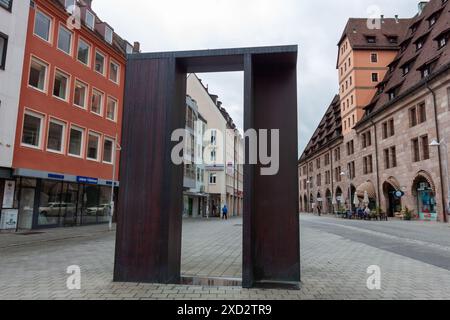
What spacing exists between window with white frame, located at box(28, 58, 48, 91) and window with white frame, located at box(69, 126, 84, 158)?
343cm

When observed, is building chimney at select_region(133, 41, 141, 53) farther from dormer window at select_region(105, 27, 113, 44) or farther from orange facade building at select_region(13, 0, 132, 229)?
orange facade building at select_region(13, 0, 132, 229)

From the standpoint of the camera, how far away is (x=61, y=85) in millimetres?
23094

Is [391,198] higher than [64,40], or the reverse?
[64,40]

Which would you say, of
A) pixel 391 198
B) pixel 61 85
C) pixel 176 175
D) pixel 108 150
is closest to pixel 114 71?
pixel 108 150

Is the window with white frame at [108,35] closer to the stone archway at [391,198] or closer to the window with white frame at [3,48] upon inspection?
the window with white frame at [3,48]

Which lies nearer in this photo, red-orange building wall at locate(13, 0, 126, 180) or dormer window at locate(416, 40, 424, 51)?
red-orange building wall at locate(13, 0, 126, 180)

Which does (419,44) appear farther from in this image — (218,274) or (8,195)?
(218,274)

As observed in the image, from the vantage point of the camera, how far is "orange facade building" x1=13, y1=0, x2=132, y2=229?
20156mm

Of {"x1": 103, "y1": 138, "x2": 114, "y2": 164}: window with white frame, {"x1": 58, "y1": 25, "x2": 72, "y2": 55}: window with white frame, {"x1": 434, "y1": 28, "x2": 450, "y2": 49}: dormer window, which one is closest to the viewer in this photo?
{"x1": 58, "y1": 25, "x2": 72, "y2": 55}: window with white frame

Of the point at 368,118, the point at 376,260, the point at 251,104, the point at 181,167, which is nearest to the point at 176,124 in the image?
the point at 181,167

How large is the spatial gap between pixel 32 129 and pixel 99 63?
28.8 feet

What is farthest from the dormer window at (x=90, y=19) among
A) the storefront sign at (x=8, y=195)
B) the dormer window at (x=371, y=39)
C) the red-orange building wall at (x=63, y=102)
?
the dormer window at (x=371, y=39)

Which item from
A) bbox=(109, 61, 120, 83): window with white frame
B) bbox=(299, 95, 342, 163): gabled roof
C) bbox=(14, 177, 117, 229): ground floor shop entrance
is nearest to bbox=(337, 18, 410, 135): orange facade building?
bbox=(299, 95, 342, 163): gabled roof

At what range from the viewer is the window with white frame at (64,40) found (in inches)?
904
